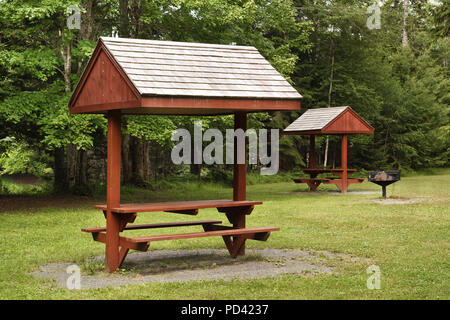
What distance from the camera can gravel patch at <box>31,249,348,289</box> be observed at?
9659 mm

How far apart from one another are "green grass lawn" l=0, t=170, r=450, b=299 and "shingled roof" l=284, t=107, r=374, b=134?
4.31 meters

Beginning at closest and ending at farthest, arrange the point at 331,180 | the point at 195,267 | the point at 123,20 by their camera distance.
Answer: the point at 195,267
the point at 123,20
the point at 331,180

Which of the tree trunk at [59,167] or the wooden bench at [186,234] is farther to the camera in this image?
the tree trunk at [59,167]

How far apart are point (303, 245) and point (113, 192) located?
4452 millimetres

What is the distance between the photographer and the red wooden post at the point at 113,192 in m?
10.4

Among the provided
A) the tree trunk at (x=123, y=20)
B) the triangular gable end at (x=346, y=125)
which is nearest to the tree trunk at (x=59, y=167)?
the tree trunk at (x=123, y=20)

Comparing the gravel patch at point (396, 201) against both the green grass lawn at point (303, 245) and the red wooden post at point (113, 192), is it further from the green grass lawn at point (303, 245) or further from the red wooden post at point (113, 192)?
the red wooden post at point (113, 192)

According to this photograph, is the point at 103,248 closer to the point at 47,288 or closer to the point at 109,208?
the point at 109,208

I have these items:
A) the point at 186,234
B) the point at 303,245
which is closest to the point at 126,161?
the point at 303,245

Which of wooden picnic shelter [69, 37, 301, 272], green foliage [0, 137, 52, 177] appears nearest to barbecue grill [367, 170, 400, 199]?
wooden picnic shelter [69, 37, 301, 272]

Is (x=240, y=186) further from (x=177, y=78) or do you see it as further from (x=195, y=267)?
(x=177, y=78)

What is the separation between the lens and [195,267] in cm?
1066

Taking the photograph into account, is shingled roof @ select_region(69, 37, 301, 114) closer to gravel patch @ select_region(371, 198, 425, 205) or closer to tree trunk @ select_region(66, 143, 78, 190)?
gravel patch @ select_region(371, 198, 425, 205)
